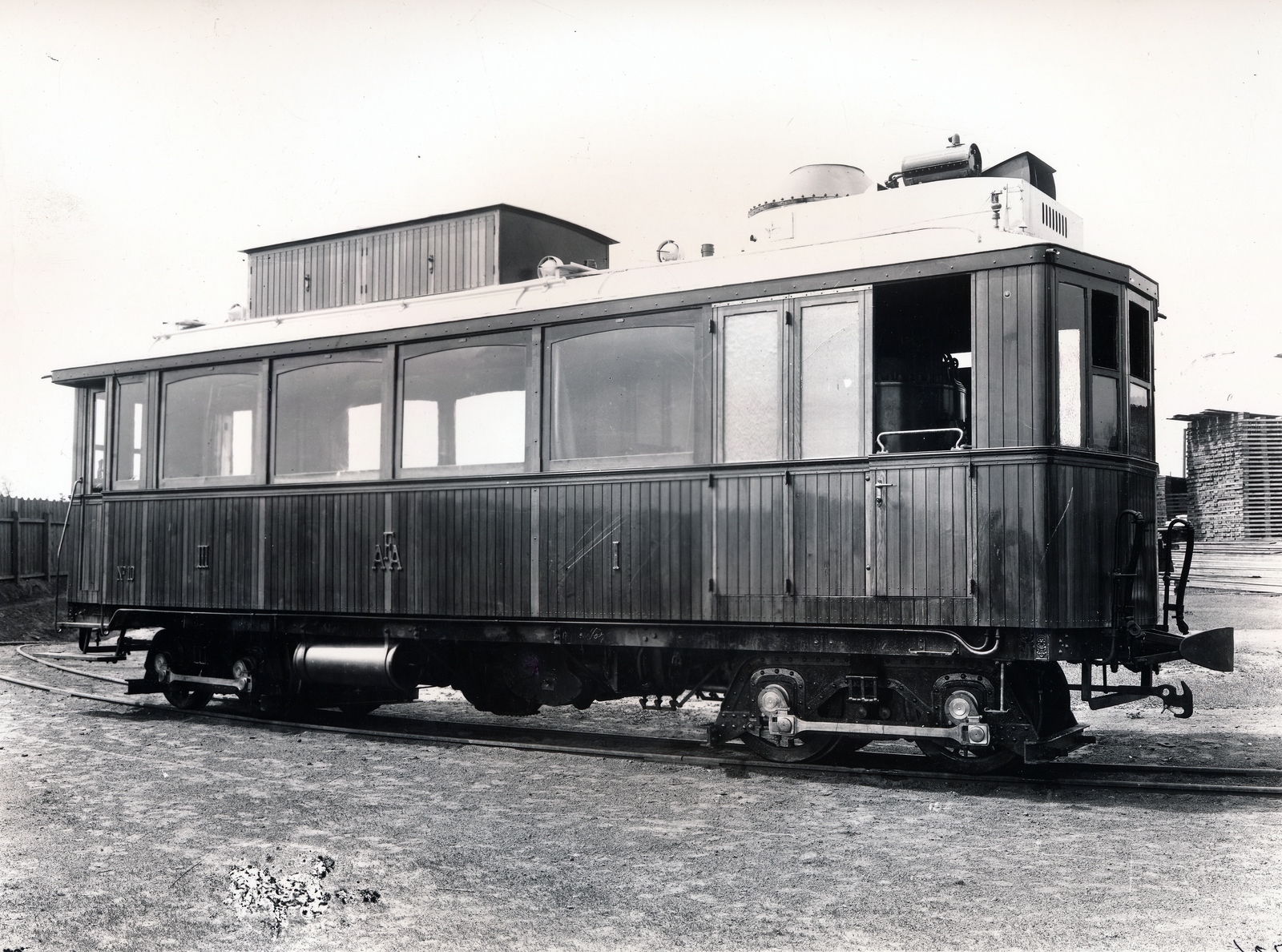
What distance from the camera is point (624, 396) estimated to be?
827cm

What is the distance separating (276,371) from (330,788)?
433 cm

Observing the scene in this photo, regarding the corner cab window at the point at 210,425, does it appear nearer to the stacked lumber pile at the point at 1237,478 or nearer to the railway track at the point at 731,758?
the railway track at the point at 731,758

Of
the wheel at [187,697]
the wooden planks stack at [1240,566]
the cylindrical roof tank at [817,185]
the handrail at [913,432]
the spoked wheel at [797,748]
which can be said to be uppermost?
the cylindrical roof tank at [817,185]

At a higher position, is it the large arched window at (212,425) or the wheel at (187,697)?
the large arched window at (212,425)

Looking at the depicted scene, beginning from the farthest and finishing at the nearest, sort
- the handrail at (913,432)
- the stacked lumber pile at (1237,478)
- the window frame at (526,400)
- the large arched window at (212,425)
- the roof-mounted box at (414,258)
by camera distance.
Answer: the stacked lumber pile at (1237,478) → the large arched window at (212,425) → the roof-mounted box at (414,258) → the window frame at (526,400) → the handrail at (913,432)

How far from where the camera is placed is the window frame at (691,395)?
25.9 ft

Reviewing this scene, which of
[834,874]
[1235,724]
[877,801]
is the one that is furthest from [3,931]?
[1235,724]

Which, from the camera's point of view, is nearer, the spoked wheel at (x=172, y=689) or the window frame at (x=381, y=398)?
the window frame at (x=381, y=398)

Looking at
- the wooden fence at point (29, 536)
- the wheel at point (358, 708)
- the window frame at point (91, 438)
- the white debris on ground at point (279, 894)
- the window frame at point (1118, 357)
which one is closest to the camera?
the white debris on ground at point (279, 894)

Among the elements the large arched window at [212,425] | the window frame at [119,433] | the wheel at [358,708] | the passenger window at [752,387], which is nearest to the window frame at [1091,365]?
the passenger window at [752,387]

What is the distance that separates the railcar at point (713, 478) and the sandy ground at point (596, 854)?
864 millimetres

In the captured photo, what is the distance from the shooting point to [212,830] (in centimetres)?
604

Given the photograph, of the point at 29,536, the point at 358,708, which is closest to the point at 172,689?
the point at 358,708

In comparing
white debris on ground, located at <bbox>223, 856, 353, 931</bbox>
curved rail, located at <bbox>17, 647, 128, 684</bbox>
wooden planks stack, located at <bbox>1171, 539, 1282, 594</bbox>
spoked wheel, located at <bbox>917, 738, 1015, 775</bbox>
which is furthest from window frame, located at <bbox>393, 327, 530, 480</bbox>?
wooden planks stack, located at <bbox>1171, 539, 1282, 594</bbox>
